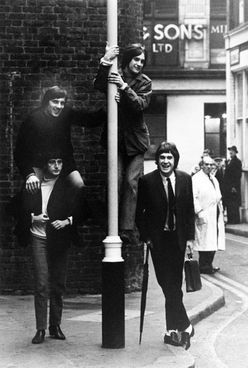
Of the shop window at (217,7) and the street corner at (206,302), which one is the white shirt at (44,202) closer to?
the street corner at (206,302)

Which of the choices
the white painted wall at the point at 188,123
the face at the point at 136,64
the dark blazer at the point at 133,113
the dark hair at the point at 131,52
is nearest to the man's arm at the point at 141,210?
Result: the dark blazer at the point at 133,113

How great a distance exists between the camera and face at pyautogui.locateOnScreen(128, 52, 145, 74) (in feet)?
28.4

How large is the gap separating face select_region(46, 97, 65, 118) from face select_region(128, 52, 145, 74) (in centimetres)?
71

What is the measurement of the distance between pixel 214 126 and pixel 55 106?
28.6 metres

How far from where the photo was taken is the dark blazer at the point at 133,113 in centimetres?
834

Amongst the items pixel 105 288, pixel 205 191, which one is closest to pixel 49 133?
pixel 105 288

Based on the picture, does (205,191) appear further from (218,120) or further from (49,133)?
(218,120)

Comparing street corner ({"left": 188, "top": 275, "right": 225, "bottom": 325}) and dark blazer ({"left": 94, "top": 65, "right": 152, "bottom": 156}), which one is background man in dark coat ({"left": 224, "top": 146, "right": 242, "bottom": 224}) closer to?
street corner ({"left": 188, "top": 275, "right": 225, "bottom": 325})

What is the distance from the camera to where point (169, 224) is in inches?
→ 340

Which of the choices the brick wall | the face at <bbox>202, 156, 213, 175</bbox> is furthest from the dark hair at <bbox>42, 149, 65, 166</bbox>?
the face at <bbox>202, 156, 213, 175</bbox>

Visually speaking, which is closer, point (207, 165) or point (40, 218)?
point (40, 218)

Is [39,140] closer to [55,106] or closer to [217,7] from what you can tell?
[55,106]

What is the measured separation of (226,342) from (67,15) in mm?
4782

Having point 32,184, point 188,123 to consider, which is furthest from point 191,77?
point 32,184
